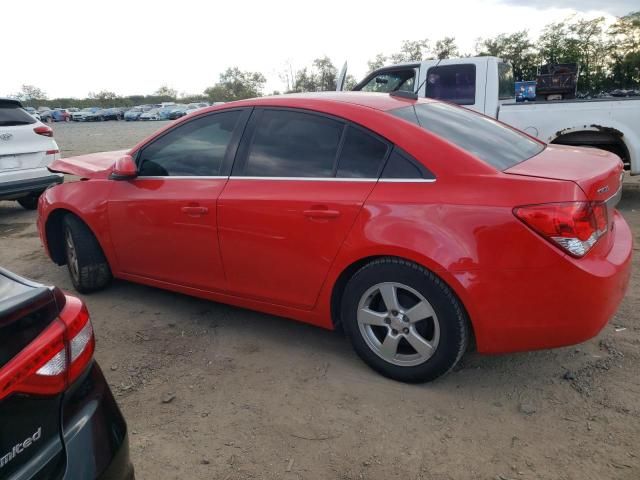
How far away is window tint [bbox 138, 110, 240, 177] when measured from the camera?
11.4 feet

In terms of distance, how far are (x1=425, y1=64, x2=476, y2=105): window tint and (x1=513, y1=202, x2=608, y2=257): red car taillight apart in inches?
216

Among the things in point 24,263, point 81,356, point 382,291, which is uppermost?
point 81,356

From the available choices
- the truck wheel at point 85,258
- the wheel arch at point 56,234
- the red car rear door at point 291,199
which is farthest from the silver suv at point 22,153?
the red car rear door at point 291,199

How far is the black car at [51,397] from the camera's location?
52.3 inches

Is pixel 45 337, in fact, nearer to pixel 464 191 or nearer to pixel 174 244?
pixel 464 191

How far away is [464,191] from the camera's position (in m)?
2.56

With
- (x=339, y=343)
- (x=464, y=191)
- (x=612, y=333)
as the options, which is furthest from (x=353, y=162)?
(x=612, y=333)

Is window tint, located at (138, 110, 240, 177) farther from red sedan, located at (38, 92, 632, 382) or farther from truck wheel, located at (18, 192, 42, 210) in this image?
truck wheel, located at (18, 192, 42, 210)

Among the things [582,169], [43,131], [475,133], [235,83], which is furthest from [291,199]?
[235,83]

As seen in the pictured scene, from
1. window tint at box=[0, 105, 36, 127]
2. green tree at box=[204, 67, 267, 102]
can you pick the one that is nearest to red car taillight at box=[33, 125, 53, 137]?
window tint at box=[0, 105, 36, 127]

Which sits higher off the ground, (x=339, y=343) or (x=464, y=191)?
(x=464, y=191)

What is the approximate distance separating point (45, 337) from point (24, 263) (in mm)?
4571

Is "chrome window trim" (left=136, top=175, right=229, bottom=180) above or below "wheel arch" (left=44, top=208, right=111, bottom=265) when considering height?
above

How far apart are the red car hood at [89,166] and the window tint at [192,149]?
515 mm
